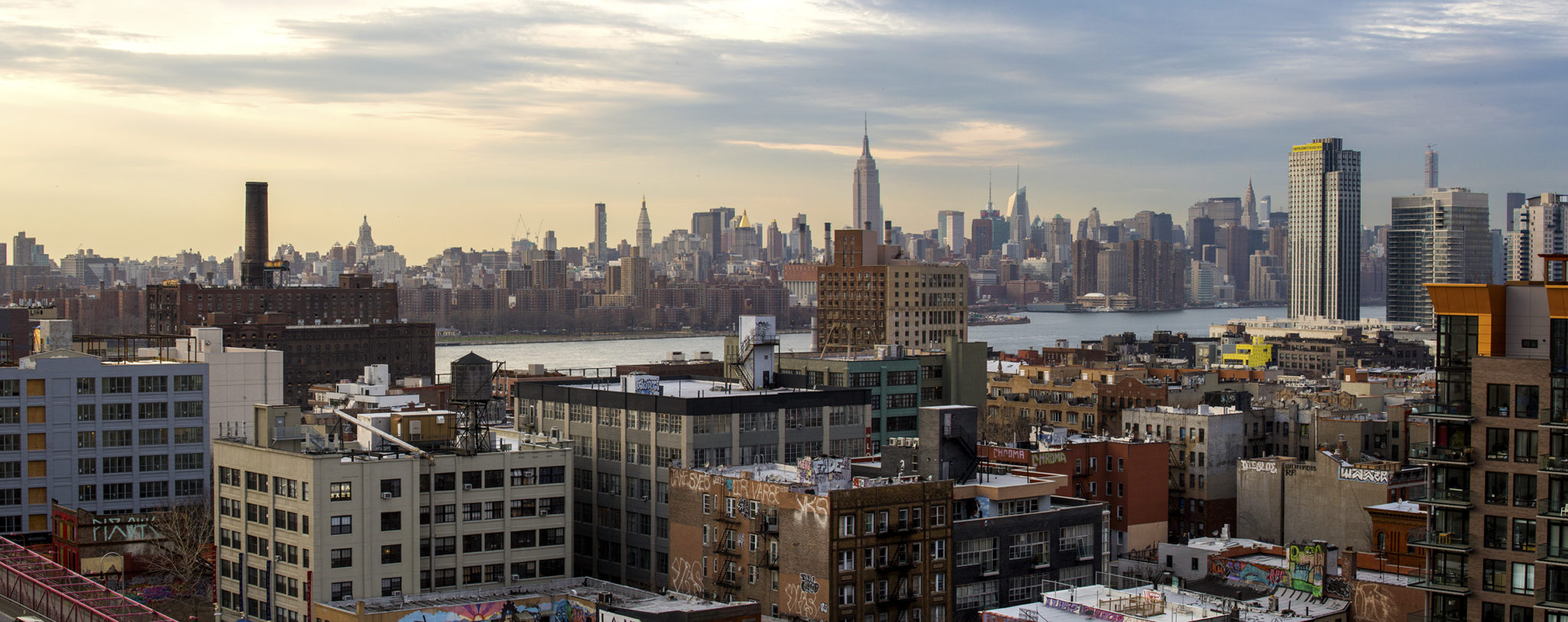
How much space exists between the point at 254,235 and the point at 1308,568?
165 meters

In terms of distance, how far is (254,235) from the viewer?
185 meters

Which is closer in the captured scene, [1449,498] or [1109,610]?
[1449,498]

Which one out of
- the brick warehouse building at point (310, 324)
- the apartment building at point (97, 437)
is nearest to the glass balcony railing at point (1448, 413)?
the apartment building at point (97, 437)

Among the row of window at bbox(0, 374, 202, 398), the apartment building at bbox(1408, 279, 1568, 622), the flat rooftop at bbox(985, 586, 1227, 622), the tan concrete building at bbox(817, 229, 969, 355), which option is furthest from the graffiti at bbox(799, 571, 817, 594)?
the tan concrete building at bbox(817, 229, 969, 355)

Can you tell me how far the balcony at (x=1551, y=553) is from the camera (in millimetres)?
29172

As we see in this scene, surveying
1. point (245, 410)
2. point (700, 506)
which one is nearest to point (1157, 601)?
point (700, 506)

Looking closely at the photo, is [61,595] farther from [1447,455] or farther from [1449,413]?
[1449,413]

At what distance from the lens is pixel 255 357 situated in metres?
70.2

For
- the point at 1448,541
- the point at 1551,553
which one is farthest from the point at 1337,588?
the point at 1551,553

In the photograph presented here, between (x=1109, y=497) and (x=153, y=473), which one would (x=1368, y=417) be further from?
(x=153, y=473)

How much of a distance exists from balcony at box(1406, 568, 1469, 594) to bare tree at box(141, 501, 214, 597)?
36.1 meters

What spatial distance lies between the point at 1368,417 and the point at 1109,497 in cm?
2175

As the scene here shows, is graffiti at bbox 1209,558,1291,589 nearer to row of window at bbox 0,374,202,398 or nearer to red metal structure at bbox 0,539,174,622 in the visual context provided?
red metal structure at bbox 0,539,174,622

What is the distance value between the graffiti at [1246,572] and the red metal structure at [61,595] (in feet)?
92.5
